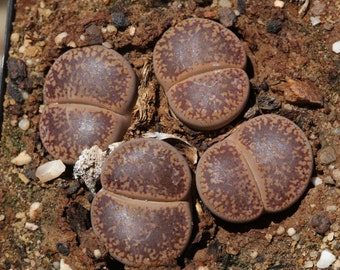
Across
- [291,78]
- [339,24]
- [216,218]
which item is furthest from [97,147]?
[339,24]

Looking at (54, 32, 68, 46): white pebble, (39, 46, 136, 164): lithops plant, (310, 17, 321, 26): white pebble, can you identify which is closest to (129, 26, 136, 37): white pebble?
(39, 46, 136, 164): lithops plant

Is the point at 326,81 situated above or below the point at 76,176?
above

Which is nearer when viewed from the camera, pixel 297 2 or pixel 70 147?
pixel 70 147

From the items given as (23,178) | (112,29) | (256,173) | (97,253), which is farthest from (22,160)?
(256,173)

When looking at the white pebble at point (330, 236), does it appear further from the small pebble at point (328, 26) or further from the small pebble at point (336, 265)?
the small pebble at point (328, 26)

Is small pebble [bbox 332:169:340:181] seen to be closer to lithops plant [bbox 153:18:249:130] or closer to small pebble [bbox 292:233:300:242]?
small pebble [bbox 292:233:300:242]

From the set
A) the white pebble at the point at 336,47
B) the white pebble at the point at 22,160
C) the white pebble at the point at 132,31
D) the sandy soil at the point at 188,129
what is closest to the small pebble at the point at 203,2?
the sandy soil at the point at 188,129

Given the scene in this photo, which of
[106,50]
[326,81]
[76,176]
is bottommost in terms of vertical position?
[76,176]

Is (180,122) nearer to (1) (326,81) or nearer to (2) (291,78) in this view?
(2) (291,78)
